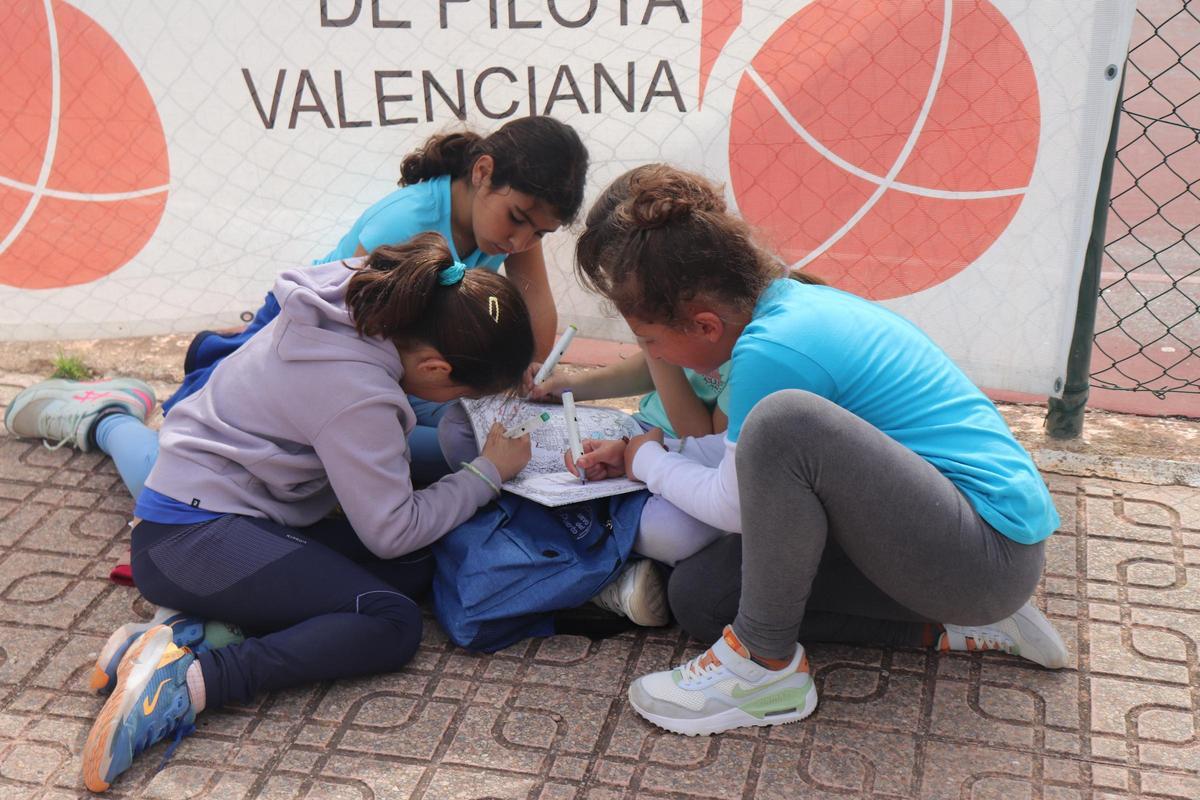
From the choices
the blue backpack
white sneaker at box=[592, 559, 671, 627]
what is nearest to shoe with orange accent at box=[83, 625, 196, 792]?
the blue backpack

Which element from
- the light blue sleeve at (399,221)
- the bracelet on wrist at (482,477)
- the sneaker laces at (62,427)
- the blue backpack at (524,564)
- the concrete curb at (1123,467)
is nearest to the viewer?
the blue backpack at (524,564)

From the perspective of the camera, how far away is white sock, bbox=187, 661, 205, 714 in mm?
2338

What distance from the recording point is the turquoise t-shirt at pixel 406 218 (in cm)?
307

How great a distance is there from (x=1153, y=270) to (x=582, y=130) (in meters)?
2.80

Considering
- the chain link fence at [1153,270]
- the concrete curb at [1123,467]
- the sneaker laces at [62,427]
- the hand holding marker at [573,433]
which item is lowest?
the chain link fence at [1153,270]

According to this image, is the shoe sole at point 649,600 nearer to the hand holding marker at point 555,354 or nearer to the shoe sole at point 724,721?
the shoe sole at point 724,721

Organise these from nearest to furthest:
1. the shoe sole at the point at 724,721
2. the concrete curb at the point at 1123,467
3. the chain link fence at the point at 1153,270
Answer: the shoe sole at the point at 724,721 → the concrete curb at the point at 1123,467 → the chain link fence at the point at 1153,270

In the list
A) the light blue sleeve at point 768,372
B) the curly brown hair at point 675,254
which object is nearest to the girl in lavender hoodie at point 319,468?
the curly brown hair at point 675,254

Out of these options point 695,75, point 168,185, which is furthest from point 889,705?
point 168,185

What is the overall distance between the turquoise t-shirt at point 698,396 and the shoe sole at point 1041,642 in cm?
75

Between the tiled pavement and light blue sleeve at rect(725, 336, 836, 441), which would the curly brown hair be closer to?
light blue sleeve at rect(725, 336, 836, 441)

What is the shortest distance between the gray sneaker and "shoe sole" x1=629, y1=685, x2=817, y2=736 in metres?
1.88

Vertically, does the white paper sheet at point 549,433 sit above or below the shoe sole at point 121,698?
above

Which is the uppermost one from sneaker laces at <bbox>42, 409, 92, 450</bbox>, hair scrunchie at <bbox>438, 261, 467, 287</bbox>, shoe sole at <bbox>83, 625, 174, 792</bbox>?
hair scrunchie at <bbox>438, 261, 467, 287</bbox>
